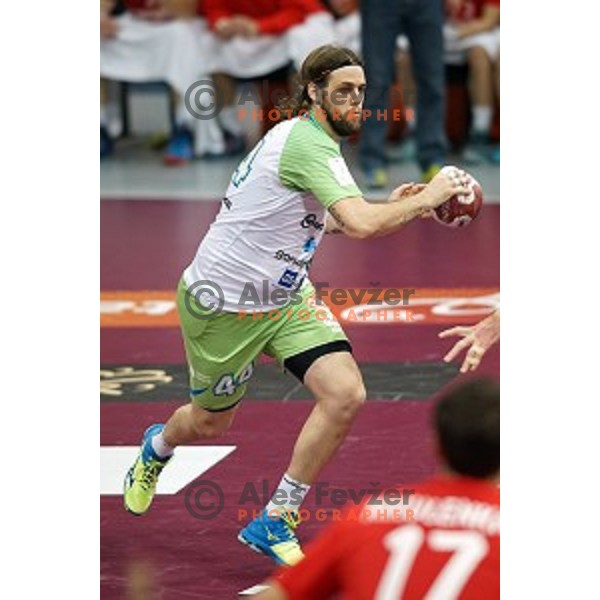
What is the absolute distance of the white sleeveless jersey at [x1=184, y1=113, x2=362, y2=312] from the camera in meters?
7.62

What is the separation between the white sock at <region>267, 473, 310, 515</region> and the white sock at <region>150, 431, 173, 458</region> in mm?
700

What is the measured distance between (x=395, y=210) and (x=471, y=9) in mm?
10689

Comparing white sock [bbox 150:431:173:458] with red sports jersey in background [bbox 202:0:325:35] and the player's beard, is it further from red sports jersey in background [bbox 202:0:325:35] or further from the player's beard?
red sports jersey in background [bbox 202:0:325:35]

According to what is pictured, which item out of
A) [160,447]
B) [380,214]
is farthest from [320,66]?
[160,447]

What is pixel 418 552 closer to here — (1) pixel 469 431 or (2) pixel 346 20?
(1) pixel 469 431

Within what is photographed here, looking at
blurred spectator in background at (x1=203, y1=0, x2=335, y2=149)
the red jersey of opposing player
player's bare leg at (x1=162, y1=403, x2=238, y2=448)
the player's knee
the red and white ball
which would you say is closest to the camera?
the red jersey of opposing player

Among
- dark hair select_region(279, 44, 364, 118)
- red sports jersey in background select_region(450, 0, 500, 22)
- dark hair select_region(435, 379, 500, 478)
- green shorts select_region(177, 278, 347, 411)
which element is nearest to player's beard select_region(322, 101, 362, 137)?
dark hair select_region(279, 44, 364, 118)

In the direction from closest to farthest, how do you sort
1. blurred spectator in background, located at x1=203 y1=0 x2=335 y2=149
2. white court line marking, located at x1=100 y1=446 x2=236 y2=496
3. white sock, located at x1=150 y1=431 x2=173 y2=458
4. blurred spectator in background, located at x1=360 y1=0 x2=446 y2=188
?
white sock, located at x1=150 y1=431 x2=173 y2=458
white court line marking, located at x1=100 y1=446 x2=236 y2=496
blurred spectator in background, located at x1=360 y1=0 x2=446 y2=188
blurred spectator in background, located at x1=203 y1=0 x2=335 y2=149

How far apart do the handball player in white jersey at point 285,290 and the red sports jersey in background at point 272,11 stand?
967cm

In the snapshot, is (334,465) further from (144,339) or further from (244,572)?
(144,339)

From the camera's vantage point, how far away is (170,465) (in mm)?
9203

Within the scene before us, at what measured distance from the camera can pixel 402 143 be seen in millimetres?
18531

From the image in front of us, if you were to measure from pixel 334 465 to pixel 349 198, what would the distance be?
6.91 feet

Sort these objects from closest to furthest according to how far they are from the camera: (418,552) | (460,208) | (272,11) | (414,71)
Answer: (418,552), (460,208), (414,71), (272,11)
